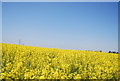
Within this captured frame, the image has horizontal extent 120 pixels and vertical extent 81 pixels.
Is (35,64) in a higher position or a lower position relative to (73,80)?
higher

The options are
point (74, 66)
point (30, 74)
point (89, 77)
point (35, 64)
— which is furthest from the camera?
point (74, 66)

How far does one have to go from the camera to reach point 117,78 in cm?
583

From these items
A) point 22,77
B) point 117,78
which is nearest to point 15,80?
point 22,77

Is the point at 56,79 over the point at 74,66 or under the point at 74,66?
under

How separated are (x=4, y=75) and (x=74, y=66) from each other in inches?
118

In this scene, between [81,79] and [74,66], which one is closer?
[81,79]

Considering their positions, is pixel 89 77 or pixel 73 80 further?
pixel 89 77

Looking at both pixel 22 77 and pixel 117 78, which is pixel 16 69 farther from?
pixel 117 78

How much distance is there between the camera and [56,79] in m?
4.61

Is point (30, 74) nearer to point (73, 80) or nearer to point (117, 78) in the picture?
point (73, 80)

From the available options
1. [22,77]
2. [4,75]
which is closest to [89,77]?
[22,77]

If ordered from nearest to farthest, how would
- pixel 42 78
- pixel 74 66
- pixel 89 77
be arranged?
pixel 42 78
pixel 89 77
pixel 74 66

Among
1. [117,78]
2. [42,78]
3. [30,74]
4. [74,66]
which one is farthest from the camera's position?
[74,66]

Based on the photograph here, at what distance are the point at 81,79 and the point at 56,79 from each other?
2.58 ft
